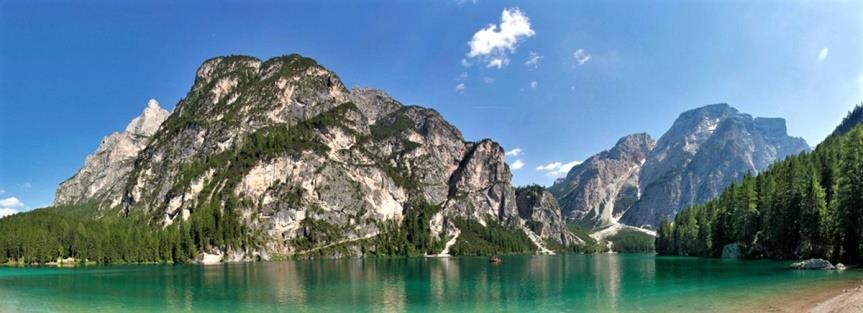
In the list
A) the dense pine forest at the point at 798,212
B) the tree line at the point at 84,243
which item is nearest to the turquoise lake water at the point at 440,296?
the dense pine forest at the point at 798,212

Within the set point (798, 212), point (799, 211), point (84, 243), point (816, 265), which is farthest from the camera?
point (84, 243)

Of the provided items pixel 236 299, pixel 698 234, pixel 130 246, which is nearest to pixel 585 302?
pixel 236 299

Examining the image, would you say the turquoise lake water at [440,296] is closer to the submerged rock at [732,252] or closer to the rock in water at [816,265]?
the rock in water at [816,265]

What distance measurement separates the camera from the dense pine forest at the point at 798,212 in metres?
80.1

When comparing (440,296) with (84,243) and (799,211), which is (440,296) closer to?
(799,211)

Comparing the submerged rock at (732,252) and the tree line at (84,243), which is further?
the tree line at (84,243)

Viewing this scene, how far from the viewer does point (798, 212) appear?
325 feet

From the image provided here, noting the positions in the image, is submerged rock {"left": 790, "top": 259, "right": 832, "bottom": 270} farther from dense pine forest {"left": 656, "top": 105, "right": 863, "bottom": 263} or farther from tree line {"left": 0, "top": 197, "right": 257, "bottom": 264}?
tree line {"left": 0, "top": 197, "right": 257, "bottom": 264}

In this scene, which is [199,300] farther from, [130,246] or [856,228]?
[130,246]

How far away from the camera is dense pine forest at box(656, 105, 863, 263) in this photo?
80062mm

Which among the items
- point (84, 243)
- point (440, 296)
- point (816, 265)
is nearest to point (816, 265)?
point (816, 265)

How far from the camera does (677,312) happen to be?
142 feet

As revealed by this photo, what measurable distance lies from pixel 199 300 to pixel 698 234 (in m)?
146

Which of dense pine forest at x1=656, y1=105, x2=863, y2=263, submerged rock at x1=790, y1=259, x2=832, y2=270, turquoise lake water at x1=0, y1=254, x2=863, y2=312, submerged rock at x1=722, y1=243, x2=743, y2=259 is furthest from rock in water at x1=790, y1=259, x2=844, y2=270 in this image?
submerged rock at x1=722, y1=243, x2=743, y2=259
